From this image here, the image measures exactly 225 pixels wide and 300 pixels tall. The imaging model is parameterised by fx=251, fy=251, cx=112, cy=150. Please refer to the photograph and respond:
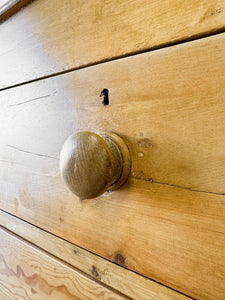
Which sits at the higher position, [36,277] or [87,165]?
[87,165]

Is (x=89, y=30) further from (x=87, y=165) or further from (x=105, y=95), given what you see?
(x=87, y=165)

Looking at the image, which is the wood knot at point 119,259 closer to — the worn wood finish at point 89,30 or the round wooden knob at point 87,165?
the round wooden knob at point 87,165

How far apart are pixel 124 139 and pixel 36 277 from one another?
323mm

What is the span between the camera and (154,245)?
0.31 meters

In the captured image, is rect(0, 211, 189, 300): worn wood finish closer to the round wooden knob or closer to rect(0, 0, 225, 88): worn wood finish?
the round wooden knob

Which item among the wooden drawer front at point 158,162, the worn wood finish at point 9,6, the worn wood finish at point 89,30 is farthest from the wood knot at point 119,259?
the worn wood finish at point 9,6

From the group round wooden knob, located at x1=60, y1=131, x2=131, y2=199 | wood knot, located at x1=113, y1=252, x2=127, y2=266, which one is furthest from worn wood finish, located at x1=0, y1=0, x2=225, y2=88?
wood knot, located at x1=113, y1=252, x2=127, y2=266

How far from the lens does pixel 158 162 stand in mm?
299

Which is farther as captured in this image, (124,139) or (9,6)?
(9,6)

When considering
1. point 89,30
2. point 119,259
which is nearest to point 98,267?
point 119,259

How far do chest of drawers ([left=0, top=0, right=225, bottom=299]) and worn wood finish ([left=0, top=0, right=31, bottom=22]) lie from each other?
12 millimetres

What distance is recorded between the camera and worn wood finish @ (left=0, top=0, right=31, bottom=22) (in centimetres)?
45

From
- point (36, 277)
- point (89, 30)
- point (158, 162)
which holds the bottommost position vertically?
point (36, 277)

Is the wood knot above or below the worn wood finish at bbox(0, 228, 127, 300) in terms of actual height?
above
